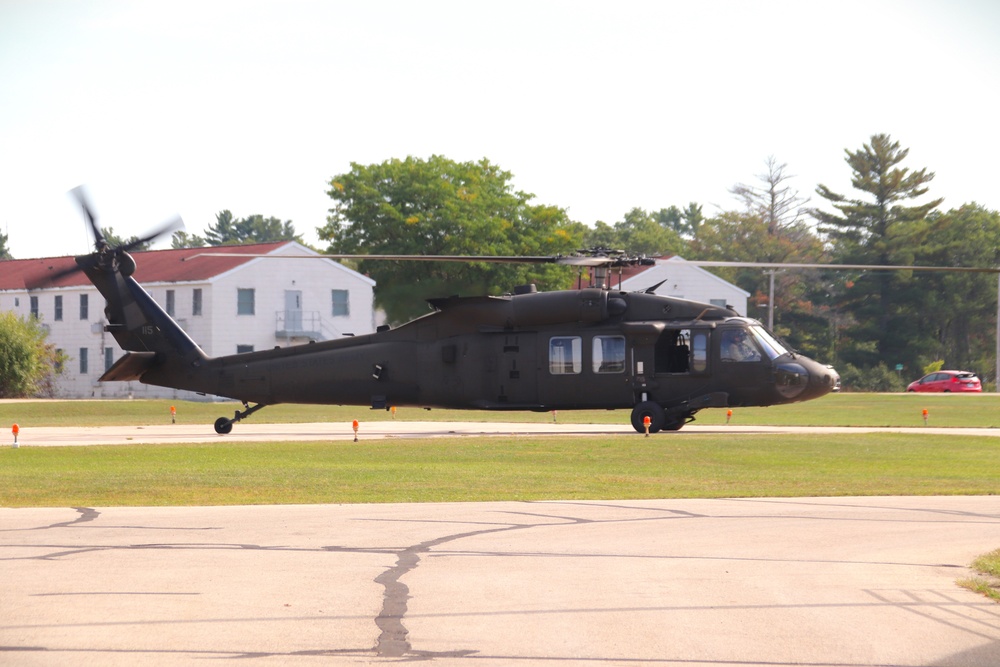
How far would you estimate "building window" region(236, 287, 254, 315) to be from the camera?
6988 cm

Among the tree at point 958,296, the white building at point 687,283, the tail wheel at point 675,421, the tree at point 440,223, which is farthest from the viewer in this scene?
the tree at point 958,296

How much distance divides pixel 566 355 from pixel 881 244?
2983 inches

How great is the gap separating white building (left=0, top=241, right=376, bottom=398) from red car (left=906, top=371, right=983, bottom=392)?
33.2 meters

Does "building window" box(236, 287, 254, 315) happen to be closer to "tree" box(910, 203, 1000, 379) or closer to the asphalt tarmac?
"tree" box(910, 203, 1000, 379)

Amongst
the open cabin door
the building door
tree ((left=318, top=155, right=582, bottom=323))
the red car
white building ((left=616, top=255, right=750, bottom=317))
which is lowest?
the red car

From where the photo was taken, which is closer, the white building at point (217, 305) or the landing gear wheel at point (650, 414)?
the landing gear wheel at point (650, 414)

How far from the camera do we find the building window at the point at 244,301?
69875 mm

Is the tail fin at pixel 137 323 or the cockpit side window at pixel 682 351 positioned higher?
the tail fin at pixel 137 323

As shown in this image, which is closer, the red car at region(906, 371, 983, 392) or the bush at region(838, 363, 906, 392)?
the red car at region(906, 371, 983, 392)

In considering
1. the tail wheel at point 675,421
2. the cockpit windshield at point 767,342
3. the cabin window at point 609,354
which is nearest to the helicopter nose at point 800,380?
the cockpit windshield at point 767,342

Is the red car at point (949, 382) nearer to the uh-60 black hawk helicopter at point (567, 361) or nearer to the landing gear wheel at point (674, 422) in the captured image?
the uh-60 black hawk helicopter at point (567, 361)

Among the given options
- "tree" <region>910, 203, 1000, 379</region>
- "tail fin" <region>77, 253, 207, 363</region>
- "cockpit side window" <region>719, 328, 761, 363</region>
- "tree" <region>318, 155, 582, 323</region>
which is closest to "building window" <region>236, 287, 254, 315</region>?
"tree" <region>318, 155, 582, 323</region>

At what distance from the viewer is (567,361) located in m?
30.4

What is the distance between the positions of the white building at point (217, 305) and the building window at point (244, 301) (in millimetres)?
55
